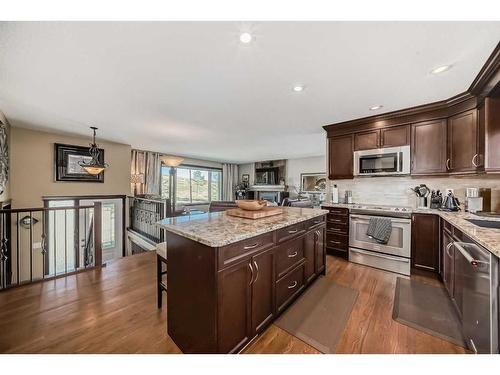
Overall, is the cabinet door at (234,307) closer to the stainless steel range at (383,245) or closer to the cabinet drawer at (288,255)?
the cabinet drawer at (288,255)

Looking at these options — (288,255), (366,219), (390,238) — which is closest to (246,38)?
(288,255)

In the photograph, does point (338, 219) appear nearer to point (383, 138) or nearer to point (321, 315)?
point (383, 138)

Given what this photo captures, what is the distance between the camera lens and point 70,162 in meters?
4.12

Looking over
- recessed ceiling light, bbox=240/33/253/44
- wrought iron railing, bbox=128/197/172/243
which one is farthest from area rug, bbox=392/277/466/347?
wrought iron railing, bbox=128/197/172/243

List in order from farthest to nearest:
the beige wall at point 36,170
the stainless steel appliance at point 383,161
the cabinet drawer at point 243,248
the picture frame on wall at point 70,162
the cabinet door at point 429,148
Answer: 1. the picture frame on wall at point 70,162
2. the beige wall at point 36,170
3. the stainless steel appliance at point 383,161
4. the cabinet door at point 429,148
5. the cabinet drawer at point 243,248

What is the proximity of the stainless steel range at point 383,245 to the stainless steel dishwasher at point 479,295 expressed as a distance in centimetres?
110

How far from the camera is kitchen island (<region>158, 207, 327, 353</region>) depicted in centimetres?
120

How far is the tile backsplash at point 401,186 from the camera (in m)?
2.51

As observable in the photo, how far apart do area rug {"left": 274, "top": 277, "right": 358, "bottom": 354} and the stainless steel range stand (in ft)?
2.94

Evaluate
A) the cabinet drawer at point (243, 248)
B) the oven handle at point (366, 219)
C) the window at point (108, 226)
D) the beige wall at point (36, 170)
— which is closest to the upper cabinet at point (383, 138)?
the oven handle at point (366, 219)

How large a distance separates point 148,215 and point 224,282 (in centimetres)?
444

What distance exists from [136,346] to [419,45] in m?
3.09
